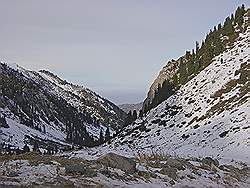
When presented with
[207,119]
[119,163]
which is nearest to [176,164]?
[119,163]

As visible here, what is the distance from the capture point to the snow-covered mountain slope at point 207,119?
36188 mm

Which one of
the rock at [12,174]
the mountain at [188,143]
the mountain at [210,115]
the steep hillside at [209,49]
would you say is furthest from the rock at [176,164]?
the steep hillside at [209,49]

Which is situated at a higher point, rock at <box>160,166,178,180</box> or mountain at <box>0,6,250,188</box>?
mountain at <box>0,6,250,188</box>

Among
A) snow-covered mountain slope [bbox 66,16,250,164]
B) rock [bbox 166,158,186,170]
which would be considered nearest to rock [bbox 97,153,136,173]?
rock [bbox 166,158,186,170]

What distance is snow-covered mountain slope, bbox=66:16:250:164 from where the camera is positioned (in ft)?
119

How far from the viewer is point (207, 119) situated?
51031 mm

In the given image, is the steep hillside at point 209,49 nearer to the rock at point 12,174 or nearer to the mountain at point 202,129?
the mountain at point 202,129

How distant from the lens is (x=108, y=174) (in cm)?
1262

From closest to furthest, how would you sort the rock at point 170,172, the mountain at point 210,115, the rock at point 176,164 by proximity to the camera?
the rock at point 170,172, the rock at point 176,164, the mountain at point 210,115

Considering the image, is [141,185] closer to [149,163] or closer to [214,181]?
[149,163]

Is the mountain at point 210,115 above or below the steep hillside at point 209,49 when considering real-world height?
below

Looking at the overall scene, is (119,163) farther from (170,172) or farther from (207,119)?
(207,119)

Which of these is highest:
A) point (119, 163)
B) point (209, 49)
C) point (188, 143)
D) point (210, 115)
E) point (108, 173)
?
point (209, 49)

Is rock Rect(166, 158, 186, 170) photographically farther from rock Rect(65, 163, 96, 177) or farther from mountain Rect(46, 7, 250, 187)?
rock Rect(65, 163, 96, 177)
